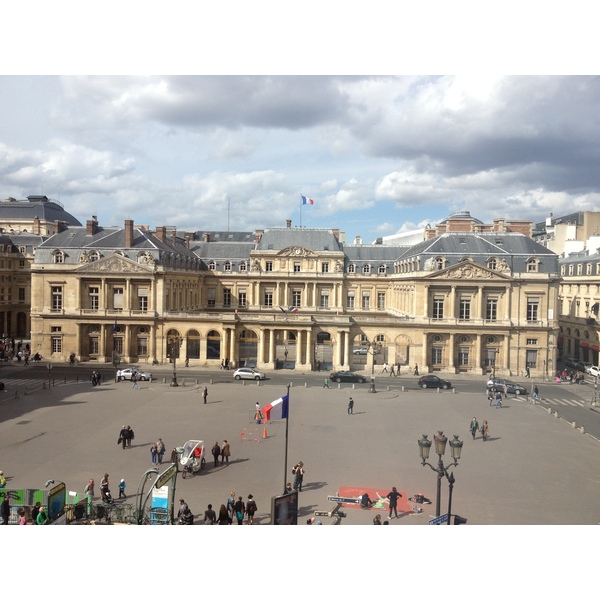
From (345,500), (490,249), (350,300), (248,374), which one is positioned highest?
(490,249)

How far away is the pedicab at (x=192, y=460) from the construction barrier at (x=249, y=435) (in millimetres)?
4413

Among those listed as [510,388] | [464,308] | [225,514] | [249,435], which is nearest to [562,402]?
[510,388]

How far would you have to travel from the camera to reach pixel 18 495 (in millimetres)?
17719

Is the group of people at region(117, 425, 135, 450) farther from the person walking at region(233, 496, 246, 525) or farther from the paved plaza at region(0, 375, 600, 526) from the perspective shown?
the person walking at region(233, 496, 246, 525)

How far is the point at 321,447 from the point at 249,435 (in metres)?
4.02

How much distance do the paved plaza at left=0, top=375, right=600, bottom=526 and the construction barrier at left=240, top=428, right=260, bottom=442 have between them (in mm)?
51

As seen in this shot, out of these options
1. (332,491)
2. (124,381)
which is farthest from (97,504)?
(124,381)

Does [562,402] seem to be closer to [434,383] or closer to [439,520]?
[434,383]

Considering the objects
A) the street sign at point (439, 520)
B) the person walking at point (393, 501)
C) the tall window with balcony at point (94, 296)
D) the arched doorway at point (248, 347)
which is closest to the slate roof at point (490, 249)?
the arched doorway at point (248, 347)

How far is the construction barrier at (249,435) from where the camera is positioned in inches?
1074

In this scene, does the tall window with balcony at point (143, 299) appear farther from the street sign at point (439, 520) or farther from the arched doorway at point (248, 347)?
the street sign at point (439, 520)

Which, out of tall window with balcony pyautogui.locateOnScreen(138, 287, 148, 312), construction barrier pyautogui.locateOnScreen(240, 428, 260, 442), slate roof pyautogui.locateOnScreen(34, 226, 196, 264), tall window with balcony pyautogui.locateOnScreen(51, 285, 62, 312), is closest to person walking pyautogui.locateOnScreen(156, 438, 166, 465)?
construction barrier pyautogui.locateOnScreen(240, 428, 260, 442)

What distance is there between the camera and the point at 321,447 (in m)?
26.0

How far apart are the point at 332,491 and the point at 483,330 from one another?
1240 inches
